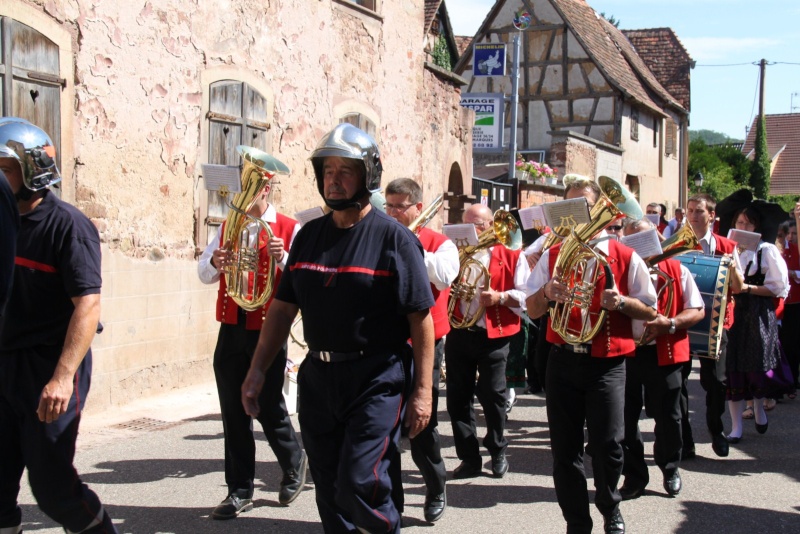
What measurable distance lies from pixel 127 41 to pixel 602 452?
5.85m

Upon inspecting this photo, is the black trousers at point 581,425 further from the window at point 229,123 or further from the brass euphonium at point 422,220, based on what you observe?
the window at point 229,123

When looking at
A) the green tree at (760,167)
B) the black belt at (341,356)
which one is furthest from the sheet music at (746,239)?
the green tree at (760,167)

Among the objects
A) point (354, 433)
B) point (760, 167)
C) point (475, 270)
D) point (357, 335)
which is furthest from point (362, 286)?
point (760, 167)

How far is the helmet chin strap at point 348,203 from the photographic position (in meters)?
4.01

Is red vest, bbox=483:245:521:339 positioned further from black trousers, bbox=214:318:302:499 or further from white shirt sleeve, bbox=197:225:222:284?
white shirt sleeve, bbox=197:225:222:284

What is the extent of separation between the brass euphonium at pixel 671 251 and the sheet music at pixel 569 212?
107 centimetres

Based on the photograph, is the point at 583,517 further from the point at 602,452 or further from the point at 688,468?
the point at 688,468

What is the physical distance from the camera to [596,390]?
4.96 metres

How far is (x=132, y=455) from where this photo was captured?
6.90 metres

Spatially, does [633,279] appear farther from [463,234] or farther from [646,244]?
[463,234]

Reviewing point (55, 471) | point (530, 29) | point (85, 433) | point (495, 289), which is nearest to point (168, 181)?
point (85, 433)

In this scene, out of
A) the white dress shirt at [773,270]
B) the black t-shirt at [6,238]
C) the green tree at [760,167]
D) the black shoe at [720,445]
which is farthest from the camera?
the green tree at [760,167]

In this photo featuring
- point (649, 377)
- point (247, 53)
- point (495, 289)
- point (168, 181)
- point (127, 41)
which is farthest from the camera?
point (247, 53)

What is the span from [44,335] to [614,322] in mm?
2866
